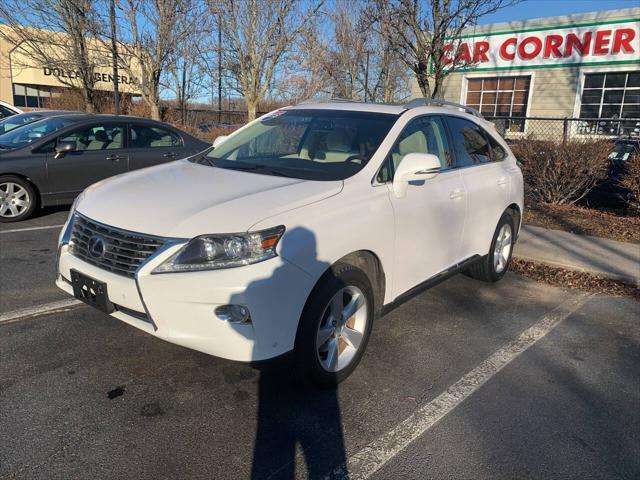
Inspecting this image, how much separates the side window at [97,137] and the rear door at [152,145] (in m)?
0.21

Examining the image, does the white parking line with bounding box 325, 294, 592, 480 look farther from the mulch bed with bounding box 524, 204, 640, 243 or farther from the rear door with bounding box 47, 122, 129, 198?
the rear door with bounding box 47, 122, 129, 198

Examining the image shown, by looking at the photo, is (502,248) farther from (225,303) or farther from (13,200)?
(13,200)

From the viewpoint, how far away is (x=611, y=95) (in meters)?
19.1

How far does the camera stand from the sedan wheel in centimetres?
708

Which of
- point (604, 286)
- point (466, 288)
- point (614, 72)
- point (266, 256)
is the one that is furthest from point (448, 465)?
point (614, 72)

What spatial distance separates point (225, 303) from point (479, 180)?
2.89 meters

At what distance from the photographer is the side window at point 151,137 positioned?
8.23 metres

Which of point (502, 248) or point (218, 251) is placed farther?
point (502, 248)

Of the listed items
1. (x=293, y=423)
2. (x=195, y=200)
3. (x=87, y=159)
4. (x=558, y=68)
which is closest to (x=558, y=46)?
(x=558, y=68)

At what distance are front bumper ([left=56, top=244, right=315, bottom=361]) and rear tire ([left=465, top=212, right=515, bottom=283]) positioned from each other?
280cm

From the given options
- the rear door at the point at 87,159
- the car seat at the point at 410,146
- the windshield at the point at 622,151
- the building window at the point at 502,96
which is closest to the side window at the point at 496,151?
the car seat at the point at 410,146

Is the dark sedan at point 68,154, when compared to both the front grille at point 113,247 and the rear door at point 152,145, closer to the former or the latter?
the rear door at point 152,145

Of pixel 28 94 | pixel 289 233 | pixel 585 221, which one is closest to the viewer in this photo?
pixel 289 233

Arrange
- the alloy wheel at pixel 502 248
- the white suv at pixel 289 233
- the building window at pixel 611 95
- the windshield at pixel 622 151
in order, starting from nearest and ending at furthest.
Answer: the white suv at pixel 289 233
the alloy wheel at pixel 502 248
the windshield at pixel 622 151
the building window at pixel 611 95
